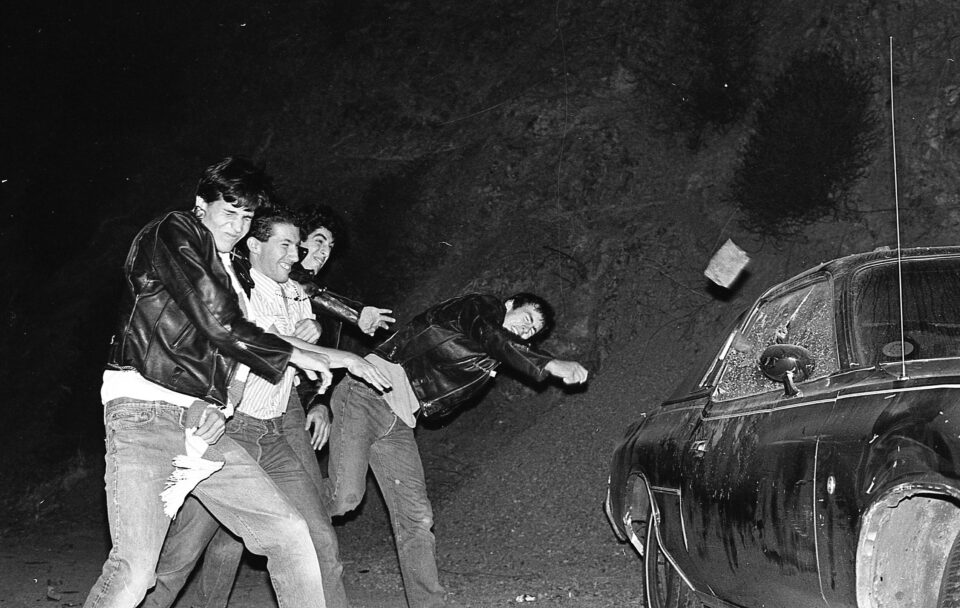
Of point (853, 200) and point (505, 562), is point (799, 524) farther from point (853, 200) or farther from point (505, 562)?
point (853, 200)

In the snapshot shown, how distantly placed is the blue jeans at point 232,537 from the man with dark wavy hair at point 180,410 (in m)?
0.58

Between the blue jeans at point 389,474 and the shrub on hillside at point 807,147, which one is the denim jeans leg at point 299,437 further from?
the shrub on hillside at point 807,147

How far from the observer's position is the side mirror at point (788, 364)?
13.2 ft

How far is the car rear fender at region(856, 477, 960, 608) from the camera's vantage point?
11.4 feet

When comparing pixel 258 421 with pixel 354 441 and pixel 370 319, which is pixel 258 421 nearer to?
pixel 354 441

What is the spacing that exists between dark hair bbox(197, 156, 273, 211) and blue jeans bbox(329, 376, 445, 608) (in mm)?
1839

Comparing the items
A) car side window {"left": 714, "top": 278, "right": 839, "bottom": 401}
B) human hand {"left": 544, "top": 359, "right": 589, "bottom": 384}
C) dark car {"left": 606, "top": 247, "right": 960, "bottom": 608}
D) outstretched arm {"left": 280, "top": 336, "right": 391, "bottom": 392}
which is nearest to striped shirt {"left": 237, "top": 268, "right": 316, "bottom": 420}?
outstretched arm {"left": 280, "top": 336, "right": 391, "bottom": 392}

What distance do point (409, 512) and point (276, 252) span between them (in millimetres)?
1718

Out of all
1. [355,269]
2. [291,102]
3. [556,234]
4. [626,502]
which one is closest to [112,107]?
[291,102]

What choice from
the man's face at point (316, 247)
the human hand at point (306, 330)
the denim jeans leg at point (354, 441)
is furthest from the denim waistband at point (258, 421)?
the man's face at point (316, 247)

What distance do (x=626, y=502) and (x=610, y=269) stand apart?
271 inches

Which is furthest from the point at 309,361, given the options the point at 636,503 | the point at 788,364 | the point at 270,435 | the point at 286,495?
the point at 636,503

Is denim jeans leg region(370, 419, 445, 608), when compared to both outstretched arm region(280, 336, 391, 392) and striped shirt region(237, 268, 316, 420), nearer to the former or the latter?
striped shirt region(237, 268, 316, 420)

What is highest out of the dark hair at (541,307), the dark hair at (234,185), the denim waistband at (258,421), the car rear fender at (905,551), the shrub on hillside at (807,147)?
the shrub on hillside at (807,147)
